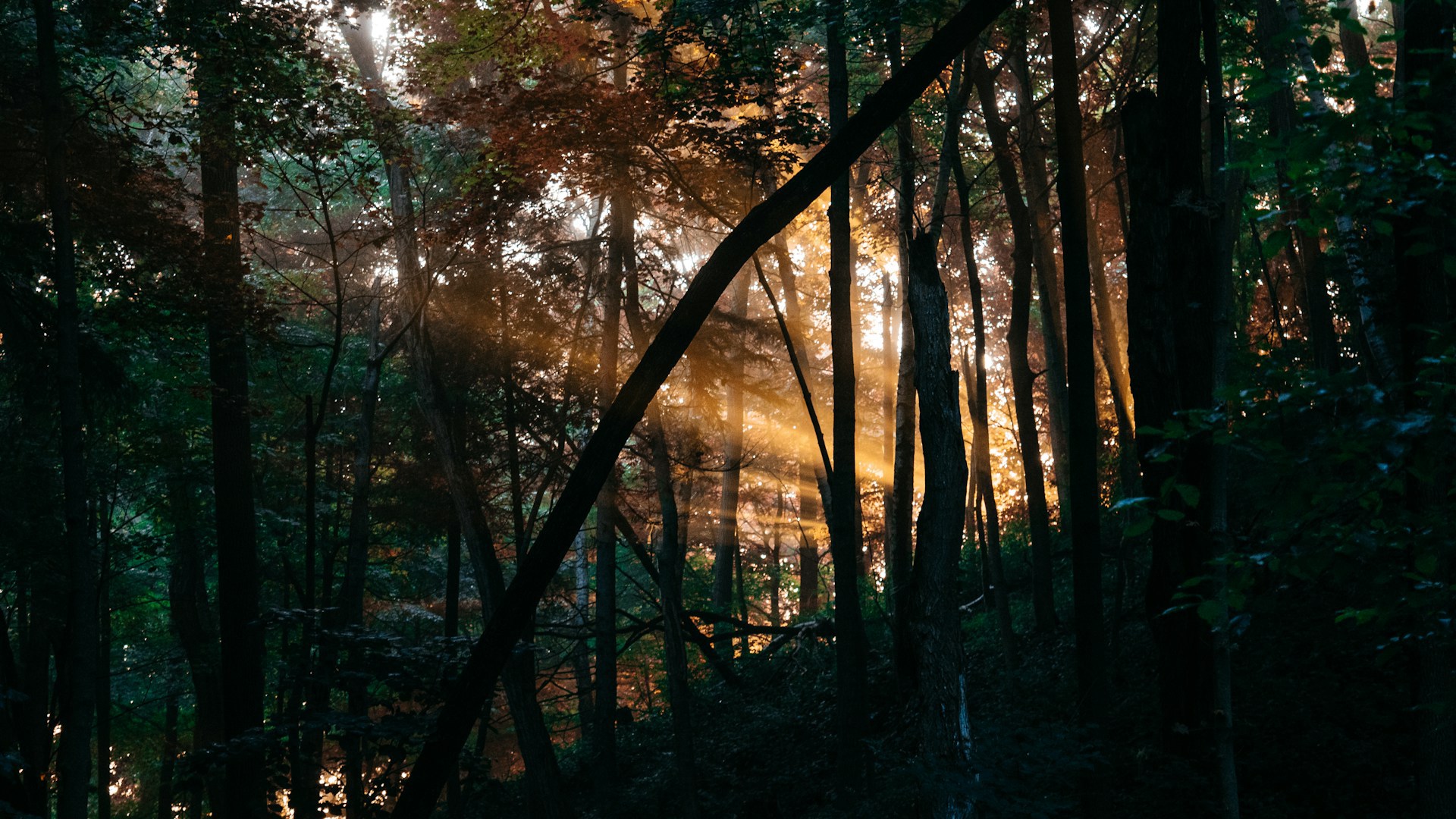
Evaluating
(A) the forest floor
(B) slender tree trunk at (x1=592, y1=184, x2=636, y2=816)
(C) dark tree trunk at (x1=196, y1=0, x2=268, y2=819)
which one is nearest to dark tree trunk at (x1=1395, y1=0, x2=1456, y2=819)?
(A) the forest floor

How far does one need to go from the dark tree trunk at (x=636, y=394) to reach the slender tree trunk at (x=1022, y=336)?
29.3 ft

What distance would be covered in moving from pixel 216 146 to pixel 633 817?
10004 mm

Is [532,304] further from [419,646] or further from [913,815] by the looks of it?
[913,815]

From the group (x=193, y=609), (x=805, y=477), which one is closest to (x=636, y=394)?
(x=193, y=609)

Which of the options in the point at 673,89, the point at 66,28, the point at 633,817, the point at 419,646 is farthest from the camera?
the point at 633,817

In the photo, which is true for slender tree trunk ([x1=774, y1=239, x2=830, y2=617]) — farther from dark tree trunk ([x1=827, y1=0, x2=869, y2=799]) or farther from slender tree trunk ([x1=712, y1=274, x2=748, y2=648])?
dark tree trunk ([x1=827, y1=0, x2=869, y2=799])

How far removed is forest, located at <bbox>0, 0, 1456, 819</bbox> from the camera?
4031mm

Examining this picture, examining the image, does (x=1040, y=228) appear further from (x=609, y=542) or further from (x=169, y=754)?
(x=169, y=754)

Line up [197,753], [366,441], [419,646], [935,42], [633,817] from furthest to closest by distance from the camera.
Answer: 1. [366,441]
2. [633,817]
3. [419,646]
4. [197,753]
5. [935,42]

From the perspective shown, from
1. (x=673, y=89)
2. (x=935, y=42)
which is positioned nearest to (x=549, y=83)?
(x=673, y=89)

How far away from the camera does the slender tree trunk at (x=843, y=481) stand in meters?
9.27

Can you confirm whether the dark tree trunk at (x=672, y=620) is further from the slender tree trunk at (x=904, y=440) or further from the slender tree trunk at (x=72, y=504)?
the slender tree trunk at (x=72, y=504)

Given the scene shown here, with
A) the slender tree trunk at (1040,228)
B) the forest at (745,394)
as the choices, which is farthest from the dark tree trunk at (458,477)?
the slender tree trunk at (1040,228)

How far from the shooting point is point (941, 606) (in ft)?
27.5
